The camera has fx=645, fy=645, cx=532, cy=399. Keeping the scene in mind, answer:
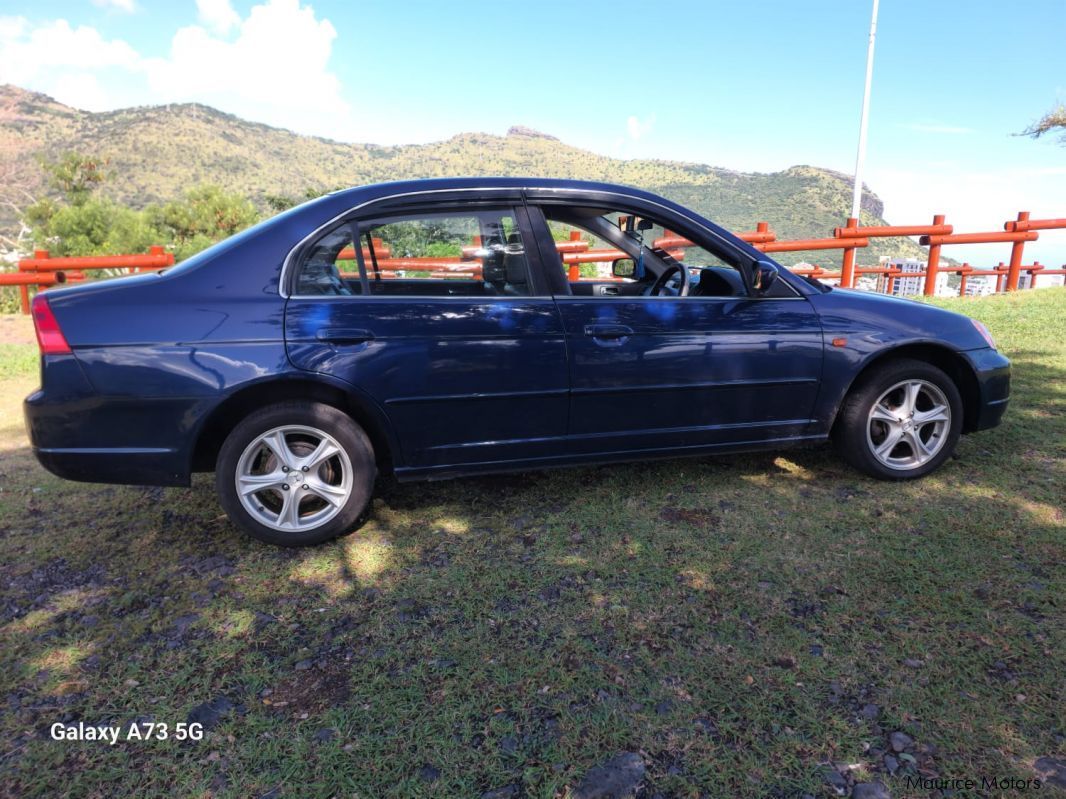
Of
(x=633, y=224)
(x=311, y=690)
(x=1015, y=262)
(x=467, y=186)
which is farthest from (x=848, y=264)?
(x=311, y=690)

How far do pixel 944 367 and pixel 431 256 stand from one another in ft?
9.73

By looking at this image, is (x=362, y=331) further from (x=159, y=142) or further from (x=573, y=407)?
(x=159, y=142)

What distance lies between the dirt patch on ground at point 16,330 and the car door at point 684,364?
28.1 feet

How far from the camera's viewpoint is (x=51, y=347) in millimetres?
2662

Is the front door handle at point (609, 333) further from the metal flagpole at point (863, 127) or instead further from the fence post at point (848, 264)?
the metal flagpole at point (863, 127)

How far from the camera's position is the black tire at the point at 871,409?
3521mm

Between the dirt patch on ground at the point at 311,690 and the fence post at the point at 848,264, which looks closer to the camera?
the dirt patch on ground at the point at 311,690

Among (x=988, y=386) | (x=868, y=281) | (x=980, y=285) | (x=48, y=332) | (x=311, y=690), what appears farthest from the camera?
(x=868, y=281)

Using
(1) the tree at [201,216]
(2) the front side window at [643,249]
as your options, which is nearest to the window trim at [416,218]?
(2) the front side window at [643,249]

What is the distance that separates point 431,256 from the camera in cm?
331

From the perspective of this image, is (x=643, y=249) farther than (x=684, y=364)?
Yes

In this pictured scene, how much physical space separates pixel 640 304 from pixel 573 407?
2.03ft

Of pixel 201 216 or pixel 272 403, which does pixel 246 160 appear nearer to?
pixel 201 216

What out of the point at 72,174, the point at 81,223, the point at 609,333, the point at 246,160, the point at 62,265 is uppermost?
the point at 246,160
